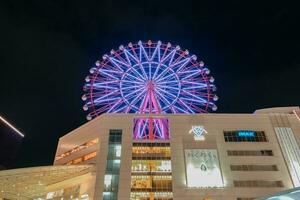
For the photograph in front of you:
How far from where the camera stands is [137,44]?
5397cm

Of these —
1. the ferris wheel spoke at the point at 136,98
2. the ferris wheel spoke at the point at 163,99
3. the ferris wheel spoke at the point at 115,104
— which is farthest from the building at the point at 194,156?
the ferris wheel spoke at the point at 163,99

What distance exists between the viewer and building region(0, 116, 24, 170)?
229 feet

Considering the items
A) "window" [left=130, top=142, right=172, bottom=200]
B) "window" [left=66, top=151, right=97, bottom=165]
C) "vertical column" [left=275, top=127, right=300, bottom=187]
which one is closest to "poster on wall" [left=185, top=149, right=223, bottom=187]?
"window" [left=130, top=142, right=172, bottom=200]

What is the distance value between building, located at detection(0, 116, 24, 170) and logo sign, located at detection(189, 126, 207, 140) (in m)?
49.9

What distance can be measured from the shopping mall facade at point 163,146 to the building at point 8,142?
80.1ft

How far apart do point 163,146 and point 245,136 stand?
14.3m

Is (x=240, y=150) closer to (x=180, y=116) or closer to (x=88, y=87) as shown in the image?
(x=180, y=116)

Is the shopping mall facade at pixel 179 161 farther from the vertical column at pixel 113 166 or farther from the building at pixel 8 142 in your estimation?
the building at pixel 8 142

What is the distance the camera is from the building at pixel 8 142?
229ft

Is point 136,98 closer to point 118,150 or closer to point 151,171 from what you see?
point 118,150

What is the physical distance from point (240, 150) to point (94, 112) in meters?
26.6

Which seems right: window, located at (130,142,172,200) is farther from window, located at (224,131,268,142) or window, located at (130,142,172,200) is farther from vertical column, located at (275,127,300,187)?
vertical column, located at (275,127,300,187)

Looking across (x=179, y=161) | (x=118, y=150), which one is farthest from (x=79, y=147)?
(x=179, y=161)

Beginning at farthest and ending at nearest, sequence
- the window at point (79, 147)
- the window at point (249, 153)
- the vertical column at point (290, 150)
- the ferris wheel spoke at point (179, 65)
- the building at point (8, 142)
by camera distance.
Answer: the building at point (8, 142) → the ferris wheel spoke at point (179, 65) → the window at point (79, 147) → the window at point (249, 153) → the vertical column at point (290, 150)
